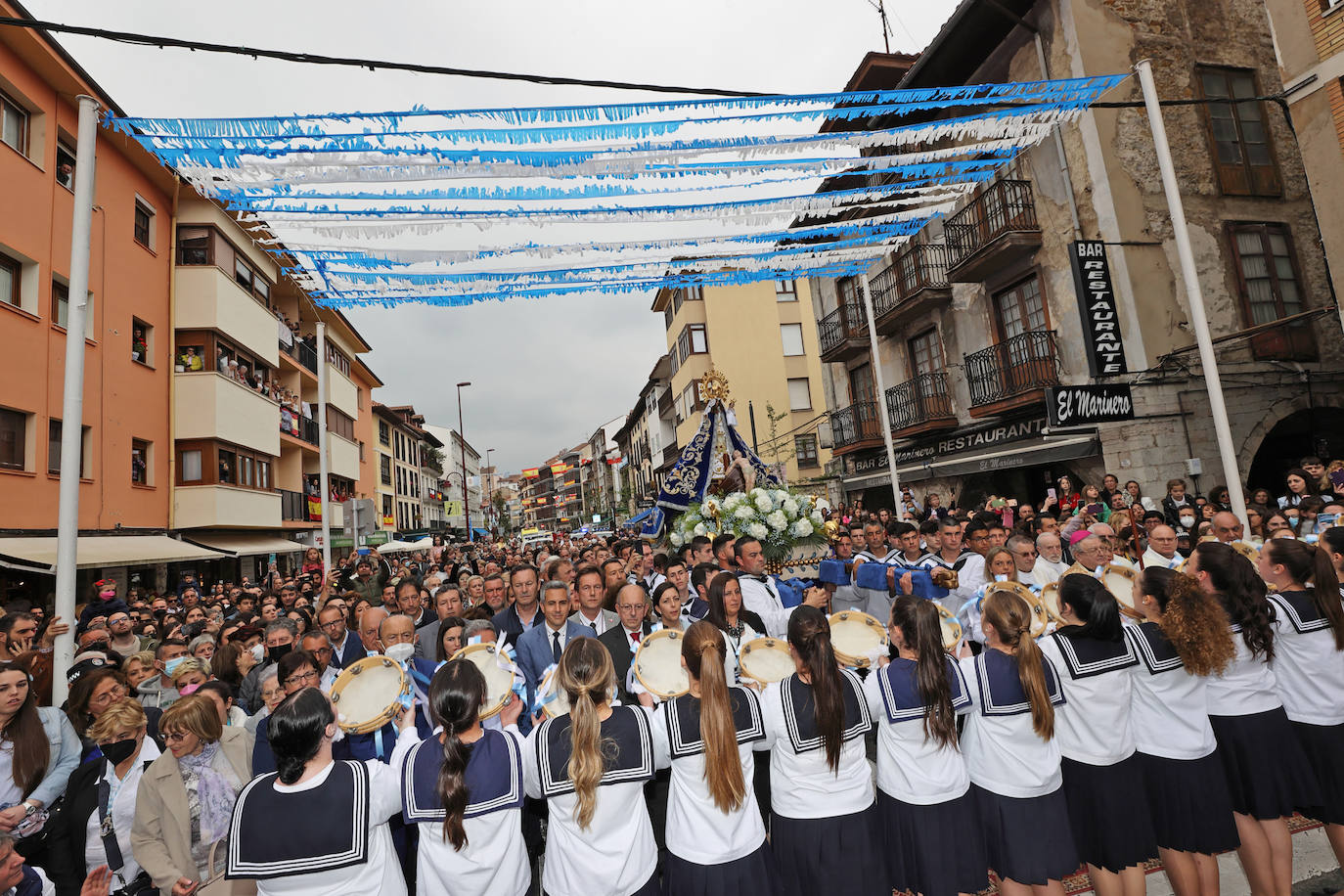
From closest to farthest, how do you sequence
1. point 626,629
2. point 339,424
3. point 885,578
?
point 626,629 → point 885,578 → point 339,424

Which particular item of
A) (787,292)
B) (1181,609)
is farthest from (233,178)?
(787,292)

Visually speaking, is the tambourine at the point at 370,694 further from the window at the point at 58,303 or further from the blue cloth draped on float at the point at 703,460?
the window at the point at 58,303

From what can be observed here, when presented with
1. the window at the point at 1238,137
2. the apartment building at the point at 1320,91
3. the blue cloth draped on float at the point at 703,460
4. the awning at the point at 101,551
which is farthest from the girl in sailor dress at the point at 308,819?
the window at the point at 1238,137

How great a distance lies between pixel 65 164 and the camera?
14891 mm

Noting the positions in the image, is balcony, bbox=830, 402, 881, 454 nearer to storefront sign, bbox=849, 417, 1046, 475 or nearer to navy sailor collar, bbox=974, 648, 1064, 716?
storefront sign, bbox=849, 417, 1046, 475

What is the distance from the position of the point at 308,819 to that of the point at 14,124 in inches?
664

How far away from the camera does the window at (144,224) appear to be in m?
18.1

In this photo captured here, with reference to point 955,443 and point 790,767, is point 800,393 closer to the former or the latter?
point 955,443

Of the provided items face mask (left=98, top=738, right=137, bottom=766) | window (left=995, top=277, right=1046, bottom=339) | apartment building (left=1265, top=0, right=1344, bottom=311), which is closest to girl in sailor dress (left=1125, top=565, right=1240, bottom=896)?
face mask (left=98, top=738, right=137, bottom=766)

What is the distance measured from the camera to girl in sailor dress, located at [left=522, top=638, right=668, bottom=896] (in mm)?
3176

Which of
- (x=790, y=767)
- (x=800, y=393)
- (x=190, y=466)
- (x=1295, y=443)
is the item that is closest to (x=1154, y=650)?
(x=790, y=767)

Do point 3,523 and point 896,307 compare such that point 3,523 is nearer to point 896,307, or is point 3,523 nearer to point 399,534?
point 896,307

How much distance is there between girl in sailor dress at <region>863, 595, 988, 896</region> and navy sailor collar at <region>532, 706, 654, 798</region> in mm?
1203

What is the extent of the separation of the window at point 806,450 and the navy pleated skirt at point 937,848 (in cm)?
2794
